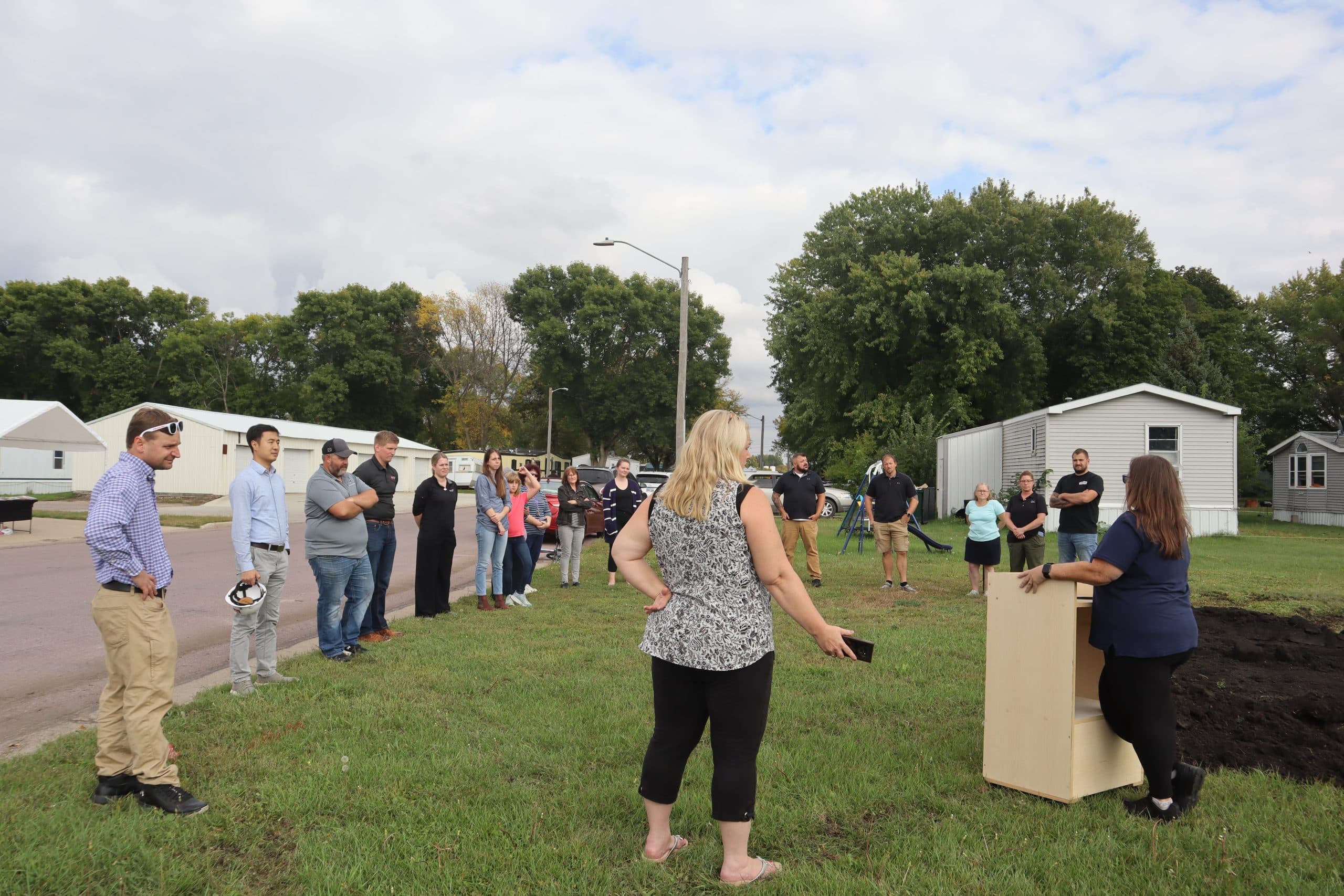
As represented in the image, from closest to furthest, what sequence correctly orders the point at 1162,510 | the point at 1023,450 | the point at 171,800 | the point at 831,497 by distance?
the point at 171,800 < the point at 1162,510 < the point at 1023,450 < the point at 831,497

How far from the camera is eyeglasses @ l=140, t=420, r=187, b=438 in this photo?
14.4 ft

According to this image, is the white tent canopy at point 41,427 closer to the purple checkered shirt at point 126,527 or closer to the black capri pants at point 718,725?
the purple checkered shirt at point 126,527

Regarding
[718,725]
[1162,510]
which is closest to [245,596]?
[718,725]

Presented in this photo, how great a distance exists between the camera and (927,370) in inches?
1501

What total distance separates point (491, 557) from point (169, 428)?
255 inches

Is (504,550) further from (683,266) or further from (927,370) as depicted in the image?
(927,370)

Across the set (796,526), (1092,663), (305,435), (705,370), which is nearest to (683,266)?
(796,526)

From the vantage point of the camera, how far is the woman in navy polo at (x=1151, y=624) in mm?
4121

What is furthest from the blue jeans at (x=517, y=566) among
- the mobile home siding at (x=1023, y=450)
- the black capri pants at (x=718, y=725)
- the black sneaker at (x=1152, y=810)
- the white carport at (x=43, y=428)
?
the white carport at (x=43, y=428)

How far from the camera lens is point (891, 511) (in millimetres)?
12578

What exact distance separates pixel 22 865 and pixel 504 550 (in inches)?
298

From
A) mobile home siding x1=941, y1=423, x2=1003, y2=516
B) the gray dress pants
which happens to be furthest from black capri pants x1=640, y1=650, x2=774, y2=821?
mobile home siding x1=941, y1=423, x2=1003, y2=516

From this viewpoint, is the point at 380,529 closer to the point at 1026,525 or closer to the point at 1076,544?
the point at 1026,525

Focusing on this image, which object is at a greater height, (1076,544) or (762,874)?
(1076,544)
